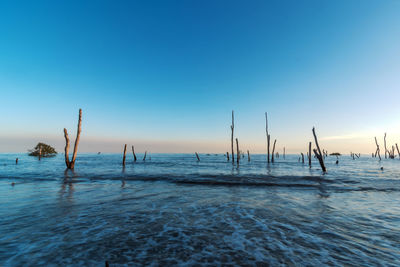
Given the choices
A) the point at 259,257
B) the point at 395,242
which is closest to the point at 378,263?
the point at 395,242

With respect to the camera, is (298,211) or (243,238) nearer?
(243,238)

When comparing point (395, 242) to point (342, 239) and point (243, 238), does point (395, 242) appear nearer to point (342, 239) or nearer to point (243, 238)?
point (342, 239)

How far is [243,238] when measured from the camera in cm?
397

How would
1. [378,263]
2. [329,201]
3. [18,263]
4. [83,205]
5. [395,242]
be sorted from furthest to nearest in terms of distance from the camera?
[329,201] → [83,205] → [395,242] → [378,263] → [18,263]

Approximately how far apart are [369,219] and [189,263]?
6081 mm

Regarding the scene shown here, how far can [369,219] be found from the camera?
547 cm

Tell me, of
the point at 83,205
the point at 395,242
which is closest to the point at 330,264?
the point at 395,242

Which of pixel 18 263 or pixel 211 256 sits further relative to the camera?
pixel 211 256

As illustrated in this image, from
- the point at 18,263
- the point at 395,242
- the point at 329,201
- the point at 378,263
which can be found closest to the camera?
the point at 18,263

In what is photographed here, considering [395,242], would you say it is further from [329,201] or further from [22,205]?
[22,205]

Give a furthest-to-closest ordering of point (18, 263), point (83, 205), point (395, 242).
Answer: point (83, 205) → point (395, 242) → point (18, 263)

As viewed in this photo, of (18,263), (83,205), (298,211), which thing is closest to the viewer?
(18,263)

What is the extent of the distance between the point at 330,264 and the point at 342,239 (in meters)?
1.46

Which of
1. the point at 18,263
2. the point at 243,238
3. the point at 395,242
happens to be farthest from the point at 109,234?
the point at 395,242
